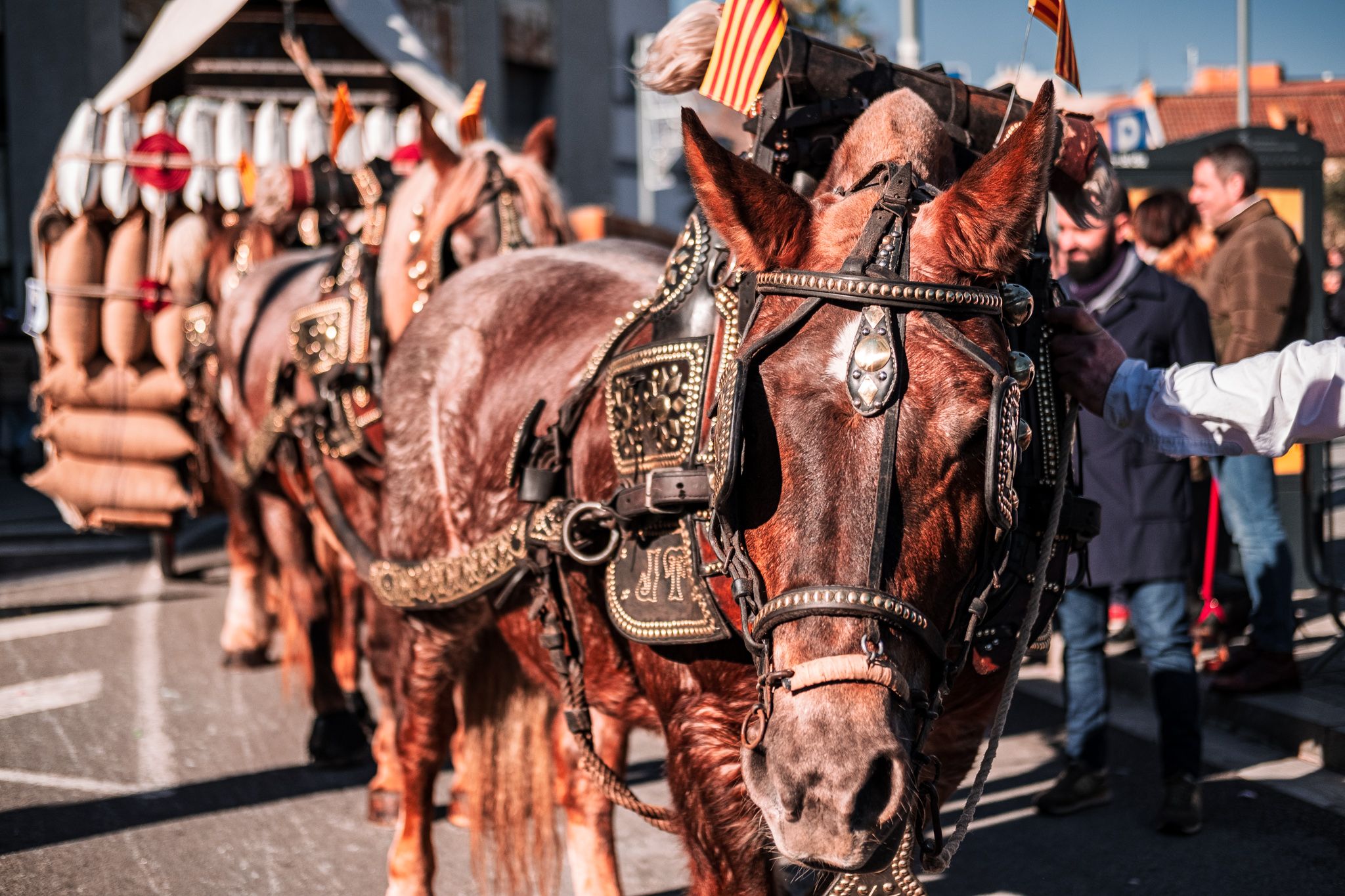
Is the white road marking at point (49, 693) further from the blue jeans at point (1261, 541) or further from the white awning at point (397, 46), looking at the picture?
the blue jeans at point (1261, 541)

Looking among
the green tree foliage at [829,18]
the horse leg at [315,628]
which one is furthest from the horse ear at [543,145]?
the green tree foliage at [829,18]

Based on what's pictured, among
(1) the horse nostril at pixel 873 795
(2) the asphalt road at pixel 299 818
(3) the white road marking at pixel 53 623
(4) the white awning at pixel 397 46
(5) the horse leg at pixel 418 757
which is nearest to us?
(1) the horse nostril at pixel 873 795

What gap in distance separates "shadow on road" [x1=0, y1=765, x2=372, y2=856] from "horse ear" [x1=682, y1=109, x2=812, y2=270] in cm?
351

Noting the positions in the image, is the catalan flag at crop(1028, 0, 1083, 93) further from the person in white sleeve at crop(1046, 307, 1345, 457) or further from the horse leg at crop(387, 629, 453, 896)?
the horse leg at crop(387, 629, 453, 896)

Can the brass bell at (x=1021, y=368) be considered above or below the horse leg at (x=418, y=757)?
above

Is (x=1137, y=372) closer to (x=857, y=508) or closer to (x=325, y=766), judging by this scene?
(x=857, y=508)

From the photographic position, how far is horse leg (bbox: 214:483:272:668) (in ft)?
22.2

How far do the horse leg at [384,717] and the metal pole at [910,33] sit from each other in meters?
7.30

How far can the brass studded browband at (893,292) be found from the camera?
6.09 ft

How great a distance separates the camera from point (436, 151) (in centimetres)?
437

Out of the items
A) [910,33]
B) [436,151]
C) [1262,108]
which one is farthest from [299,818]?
[1262,108]

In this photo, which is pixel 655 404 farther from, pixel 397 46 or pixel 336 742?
pixel 397 46

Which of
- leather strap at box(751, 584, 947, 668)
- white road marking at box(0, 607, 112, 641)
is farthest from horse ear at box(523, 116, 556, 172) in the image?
white road marking at box(0, 607, 112, 641)

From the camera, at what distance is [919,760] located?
179 centimetres
